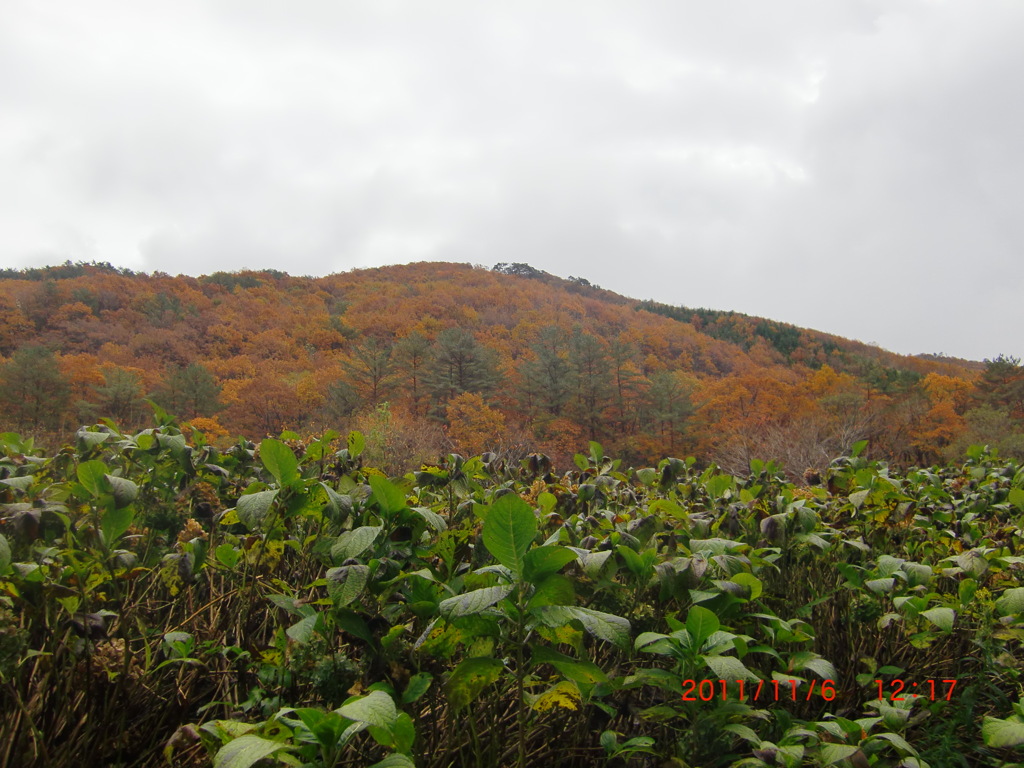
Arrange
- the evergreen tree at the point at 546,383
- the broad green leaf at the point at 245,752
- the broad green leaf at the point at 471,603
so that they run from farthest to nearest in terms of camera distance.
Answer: the evergreen tree at the point at 546,383 < the broad green leaf at the point at 471,603 < the broad green leaf at the point at 245,752

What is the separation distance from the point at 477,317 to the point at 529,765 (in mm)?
49556

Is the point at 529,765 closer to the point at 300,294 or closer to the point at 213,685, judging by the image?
the point at 213,685

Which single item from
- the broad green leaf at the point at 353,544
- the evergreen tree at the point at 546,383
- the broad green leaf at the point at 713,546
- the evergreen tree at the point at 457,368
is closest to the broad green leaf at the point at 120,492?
the broad green leaf at the point at 353,544

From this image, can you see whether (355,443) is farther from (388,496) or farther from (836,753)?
(836,753)

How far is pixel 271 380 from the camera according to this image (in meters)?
28.5

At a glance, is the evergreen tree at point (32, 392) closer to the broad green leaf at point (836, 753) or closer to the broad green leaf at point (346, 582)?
the broad green leaf at point (346, 582)

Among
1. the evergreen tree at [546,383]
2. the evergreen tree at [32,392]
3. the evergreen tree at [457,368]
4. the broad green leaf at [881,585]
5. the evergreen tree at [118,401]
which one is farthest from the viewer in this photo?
the evergreen tree at [546,383]

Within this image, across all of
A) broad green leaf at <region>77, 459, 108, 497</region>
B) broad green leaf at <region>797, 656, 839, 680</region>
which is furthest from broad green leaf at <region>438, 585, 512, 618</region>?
broad green leaf at <region>77, 459, 108, 497</region>

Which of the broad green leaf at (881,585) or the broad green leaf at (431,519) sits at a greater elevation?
the broad green leaf at (431,519)

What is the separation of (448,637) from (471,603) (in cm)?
23

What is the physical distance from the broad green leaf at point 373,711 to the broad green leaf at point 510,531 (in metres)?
0.27

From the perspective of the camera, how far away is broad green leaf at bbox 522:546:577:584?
3.10 ft

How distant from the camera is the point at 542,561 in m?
0.96
